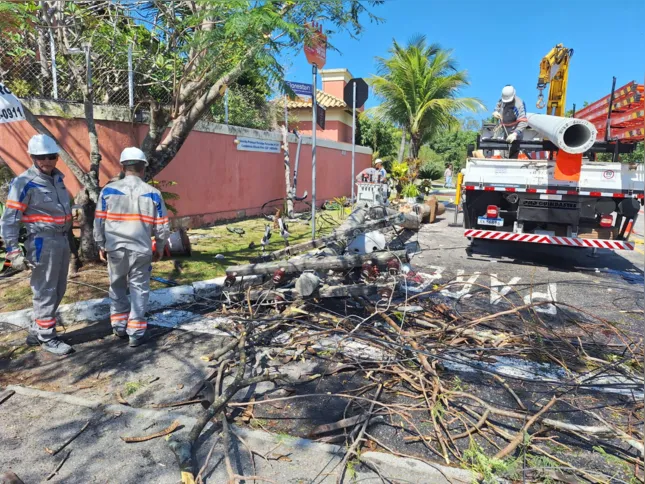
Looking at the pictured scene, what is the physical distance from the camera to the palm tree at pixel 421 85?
60.4 ft

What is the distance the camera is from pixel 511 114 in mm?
8172

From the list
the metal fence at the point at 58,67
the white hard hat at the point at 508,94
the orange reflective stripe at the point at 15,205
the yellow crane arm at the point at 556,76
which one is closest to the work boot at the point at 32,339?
the orange reflective stripe at the point at 15,205

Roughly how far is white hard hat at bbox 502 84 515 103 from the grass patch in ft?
14.7

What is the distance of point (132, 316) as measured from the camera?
12.8ft

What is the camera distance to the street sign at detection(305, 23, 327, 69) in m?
5.00

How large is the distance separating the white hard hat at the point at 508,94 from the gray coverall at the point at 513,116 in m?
0.09

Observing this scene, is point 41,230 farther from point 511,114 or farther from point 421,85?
point 421,85

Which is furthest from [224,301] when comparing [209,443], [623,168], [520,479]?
[623,168]

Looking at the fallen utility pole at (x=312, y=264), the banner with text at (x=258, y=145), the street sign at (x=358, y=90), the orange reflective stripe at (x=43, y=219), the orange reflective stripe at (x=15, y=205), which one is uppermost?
the street sign at (x=358, y=90)

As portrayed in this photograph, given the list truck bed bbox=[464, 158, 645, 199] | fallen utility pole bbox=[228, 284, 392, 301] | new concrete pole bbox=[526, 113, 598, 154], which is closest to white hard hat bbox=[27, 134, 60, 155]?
fallen utility pole bbox=[228, 284, 392, 301]

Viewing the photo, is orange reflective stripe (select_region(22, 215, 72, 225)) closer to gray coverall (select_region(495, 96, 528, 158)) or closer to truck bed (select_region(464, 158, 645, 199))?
truck bed (select_region(464, 158, 645, 199))

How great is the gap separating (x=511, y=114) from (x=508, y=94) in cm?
41

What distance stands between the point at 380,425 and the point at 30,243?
129 inches

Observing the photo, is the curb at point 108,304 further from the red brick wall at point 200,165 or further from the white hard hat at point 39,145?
the red brick wall at point 200,165
